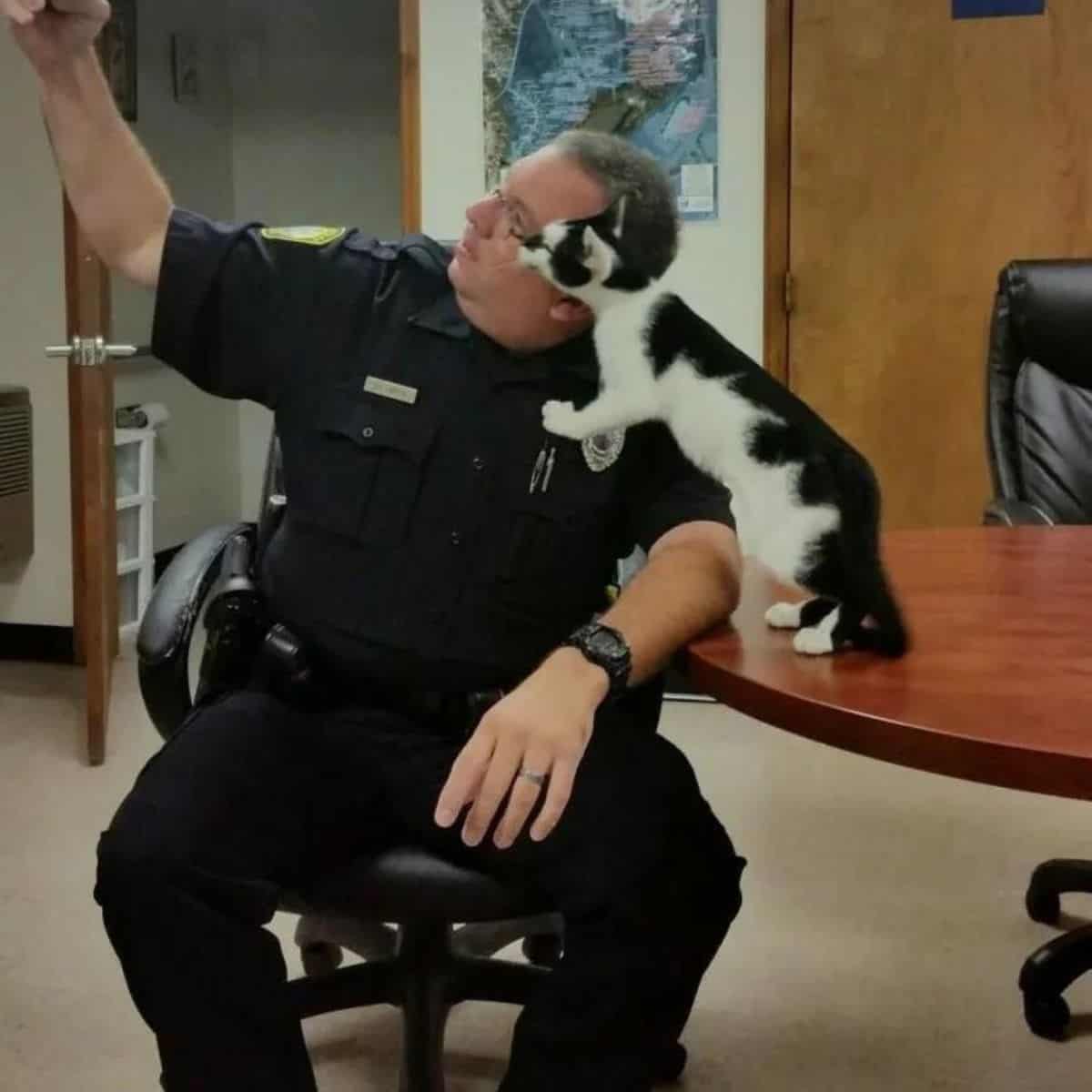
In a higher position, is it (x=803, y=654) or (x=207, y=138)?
(x=207, y=138)

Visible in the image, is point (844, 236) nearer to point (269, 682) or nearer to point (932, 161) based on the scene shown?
point (932, 161)

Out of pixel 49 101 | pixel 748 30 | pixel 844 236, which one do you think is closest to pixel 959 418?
pixel 844 236

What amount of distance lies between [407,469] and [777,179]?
202 centimetres

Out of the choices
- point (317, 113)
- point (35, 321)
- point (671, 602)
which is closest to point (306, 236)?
point (671, 602)

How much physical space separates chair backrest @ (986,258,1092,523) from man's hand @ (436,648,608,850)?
4.41ft

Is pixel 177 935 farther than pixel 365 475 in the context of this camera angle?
No

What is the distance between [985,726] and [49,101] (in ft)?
3.34

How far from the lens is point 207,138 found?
4.79m

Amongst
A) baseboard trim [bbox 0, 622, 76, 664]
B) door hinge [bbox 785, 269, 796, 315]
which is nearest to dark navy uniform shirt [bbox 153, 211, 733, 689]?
door hinge [bbox 785, 269, 796, 315]

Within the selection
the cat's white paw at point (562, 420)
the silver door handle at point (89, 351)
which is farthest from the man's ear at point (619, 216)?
the silver door handle at point (89, 351)

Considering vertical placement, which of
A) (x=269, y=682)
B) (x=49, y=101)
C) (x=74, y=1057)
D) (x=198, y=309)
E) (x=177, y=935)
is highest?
(x=49, y=101)

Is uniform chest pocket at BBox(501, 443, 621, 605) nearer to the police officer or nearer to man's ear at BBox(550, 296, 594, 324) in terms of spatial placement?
the police officer

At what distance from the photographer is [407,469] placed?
1.40 meters

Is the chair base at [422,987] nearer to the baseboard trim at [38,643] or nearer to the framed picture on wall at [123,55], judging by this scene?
the baseboard trim at [38,643]
